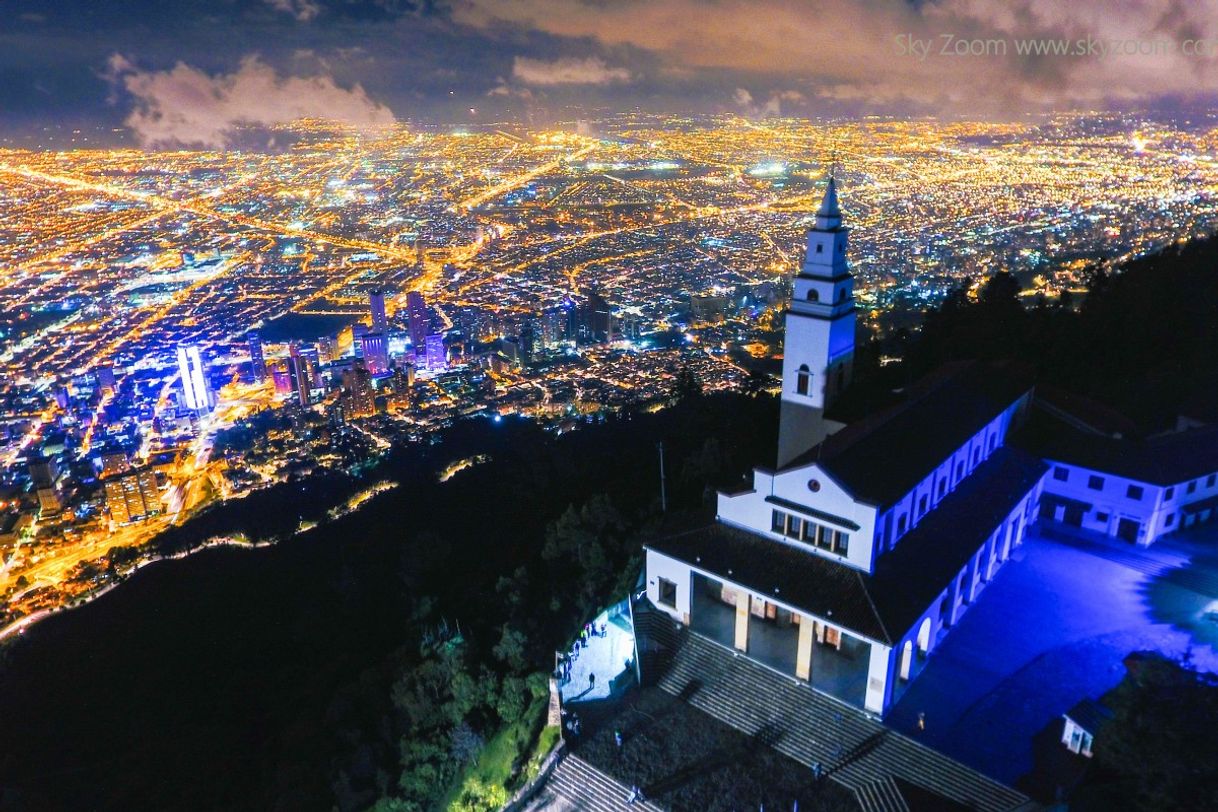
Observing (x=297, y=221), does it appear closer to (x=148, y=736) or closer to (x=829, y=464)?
(x=148, y=736)

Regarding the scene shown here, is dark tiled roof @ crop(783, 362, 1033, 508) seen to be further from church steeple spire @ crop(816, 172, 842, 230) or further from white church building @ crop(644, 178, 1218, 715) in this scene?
church steeple spire @ crop(816, 172, 842, 230)

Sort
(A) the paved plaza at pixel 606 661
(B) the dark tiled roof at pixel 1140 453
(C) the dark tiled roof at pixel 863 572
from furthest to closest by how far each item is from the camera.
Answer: (B) the dark tiled roof at pixel 1140 453
(A) the paved plaza at pixel 606 661
(C) the dark tiled roof at pixel 863 572

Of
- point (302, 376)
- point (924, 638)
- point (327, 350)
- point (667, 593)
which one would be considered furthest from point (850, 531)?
point (327, 350)

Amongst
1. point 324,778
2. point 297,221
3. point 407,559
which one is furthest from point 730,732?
point 297,221

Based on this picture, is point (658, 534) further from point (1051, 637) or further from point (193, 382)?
point (193, 382)

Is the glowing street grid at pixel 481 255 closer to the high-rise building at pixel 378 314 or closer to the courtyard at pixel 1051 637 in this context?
the high-rise building at pixel 378 314

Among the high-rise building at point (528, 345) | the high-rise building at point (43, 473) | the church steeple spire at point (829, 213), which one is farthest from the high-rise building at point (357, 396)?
the church steeple spire at point (829, 213)

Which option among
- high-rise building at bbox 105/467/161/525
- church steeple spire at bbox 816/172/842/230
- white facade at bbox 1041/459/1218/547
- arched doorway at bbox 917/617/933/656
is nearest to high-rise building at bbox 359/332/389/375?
high-rise building at bbox 105/467/161/525

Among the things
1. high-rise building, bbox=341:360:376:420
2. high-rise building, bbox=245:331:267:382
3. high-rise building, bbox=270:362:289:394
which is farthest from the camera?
high-rise building, bbox=245:331:267:382
